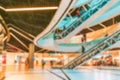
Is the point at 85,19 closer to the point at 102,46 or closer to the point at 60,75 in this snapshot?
the point at 102,46

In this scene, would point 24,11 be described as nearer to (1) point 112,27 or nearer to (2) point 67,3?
(2) point 67,3

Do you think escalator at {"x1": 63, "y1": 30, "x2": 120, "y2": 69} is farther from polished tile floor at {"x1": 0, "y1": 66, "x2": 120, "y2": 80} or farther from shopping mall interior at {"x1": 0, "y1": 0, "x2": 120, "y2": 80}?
polished tile floor at {"x1": 0, "y1": 66, "x2": 120, "y2": 80}

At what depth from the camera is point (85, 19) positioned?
14312 mm

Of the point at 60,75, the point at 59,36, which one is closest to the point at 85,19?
the point at 60,75

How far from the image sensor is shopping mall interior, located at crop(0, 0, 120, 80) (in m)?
8.97

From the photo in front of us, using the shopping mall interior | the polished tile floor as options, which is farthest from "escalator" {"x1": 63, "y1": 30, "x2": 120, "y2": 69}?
the polished tile floor

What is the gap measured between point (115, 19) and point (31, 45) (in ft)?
34.2

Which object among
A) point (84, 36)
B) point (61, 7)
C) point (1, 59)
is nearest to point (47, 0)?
point (61, 7)

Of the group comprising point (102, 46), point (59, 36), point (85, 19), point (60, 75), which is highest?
point (85, 19)

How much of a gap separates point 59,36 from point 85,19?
6736mm

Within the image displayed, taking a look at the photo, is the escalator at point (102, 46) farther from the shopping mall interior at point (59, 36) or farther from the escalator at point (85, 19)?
the escalator at point (85, 19)

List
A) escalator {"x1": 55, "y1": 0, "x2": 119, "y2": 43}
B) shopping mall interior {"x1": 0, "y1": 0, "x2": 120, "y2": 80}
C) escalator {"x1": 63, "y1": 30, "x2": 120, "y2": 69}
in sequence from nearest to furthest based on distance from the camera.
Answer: shopping mall interior {"x1": 0, "y1": 0, "x2": 120, "y2": 80} < escalator {"x1": 55, "y1": 0, "x2": 119, "y2": 43} < escalator {"x1": 63, "y1": 30, "x2": 120, "y2": 69}

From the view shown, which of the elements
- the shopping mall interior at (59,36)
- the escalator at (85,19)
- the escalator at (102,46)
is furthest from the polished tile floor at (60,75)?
the escalator at (102,46)

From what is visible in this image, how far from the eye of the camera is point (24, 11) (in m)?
9.46
